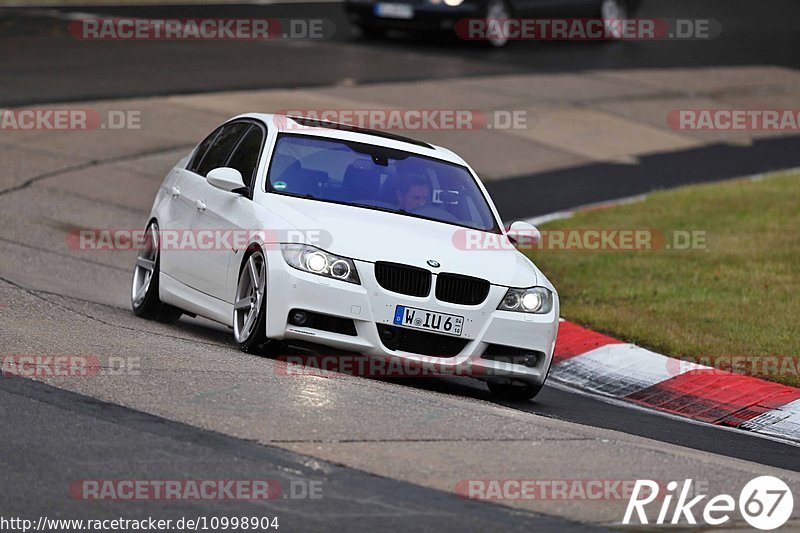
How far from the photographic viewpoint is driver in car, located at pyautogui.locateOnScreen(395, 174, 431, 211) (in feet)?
33.2

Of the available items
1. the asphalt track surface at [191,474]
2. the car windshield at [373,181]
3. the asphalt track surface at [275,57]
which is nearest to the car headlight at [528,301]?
the car windshield at [373,181]

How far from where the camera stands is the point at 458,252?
944 cm

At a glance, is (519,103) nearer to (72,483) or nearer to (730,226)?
(730,226)

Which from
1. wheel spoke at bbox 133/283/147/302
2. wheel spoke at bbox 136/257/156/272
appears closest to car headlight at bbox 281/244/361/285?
wheel spoke at bbox 136/257/156/272

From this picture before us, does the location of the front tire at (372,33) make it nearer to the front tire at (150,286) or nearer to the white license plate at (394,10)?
the white license plate at (394,10)

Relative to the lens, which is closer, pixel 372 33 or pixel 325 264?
pixel 325 264

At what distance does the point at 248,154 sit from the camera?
34.4ft

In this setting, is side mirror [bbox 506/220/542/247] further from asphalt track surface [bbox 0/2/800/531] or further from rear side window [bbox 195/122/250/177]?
rear side window [bbox 195/122/250/177]

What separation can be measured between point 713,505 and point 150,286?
211 inches

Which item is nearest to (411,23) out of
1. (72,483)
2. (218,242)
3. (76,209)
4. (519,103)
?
(519,103)

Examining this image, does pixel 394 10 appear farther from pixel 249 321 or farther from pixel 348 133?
pixel 249 321

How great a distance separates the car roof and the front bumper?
5.39ft

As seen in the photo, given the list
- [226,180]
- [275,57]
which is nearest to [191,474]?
[226,180]

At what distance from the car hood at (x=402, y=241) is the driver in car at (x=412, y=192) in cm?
25
